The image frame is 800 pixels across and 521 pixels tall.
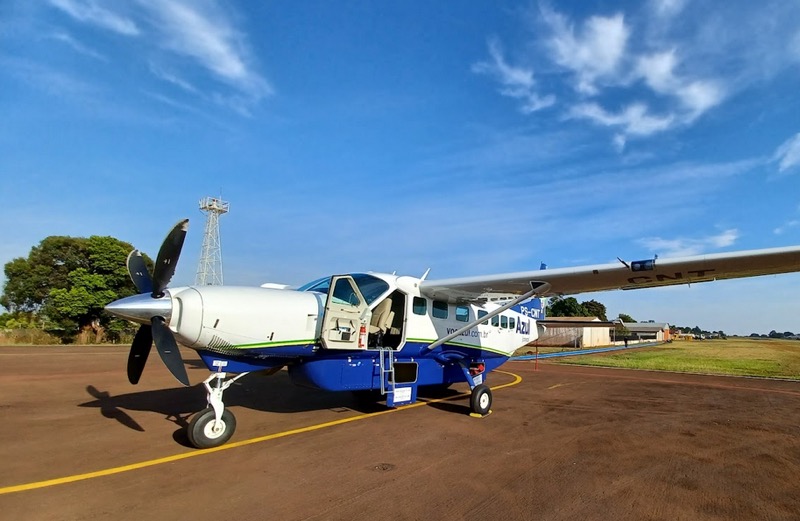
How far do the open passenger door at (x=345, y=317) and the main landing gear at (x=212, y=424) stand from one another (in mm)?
1832

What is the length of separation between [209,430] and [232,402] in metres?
3.88

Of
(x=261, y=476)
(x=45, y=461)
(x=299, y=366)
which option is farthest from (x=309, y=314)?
(x=45, y=461)

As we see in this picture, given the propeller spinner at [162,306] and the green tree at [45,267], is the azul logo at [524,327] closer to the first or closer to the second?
the propeller spinner at [162,306]

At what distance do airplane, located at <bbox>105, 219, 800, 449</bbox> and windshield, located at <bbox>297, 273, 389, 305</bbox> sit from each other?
21mm

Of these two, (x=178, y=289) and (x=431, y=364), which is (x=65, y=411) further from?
(x=431, y=364)

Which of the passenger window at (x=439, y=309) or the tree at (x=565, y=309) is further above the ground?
the tree at (x=565, y=309)

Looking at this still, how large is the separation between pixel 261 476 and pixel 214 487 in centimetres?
57

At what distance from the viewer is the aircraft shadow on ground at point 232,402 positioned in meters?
8.47

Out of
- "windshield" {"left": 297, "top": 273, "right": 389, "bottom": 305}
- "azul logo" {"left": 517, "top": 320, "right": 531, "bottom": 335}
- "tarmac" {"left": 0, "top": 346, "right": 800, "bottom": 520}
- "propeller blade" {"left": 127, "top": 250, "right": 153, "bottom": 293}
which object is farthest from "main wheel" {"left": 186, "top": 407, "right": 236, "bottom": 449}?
"azul logo" {"left": 517, "top": 320, "right": 531, "bottom": 335}

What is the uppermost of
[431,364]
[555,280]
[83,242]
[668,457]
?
[83,242]

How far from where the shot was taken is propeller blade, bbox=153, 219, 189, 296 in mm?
5914

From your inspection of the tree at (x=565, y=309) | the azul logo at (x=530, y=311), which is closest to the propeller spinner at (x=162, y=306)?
the azul logo at (x=530, y=311)

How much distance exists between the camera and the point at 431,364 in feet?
31.8

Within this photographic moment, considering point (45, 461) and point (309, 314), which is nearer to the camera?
point (45, 461)
